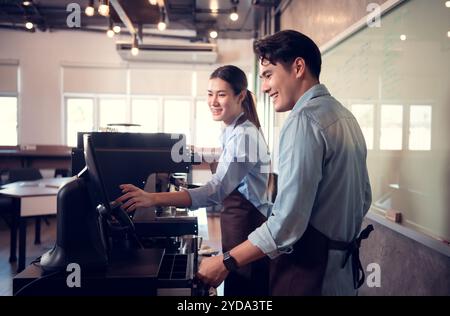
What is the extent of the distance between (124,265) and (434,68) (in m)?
1.28

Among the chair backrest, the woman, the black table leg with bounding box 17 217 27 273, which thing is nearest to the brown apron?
the woman

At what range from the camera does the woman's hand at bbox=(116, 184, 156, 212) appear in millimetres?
1200

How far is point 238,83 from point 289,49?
2.33 ft

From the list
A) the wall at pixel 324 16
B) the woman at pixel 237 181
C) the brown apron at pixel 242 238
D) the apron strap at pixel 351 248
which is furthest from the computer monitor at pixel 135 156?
the wall at pixel 324 16

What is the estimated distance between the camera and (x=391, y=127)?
1.82 metres

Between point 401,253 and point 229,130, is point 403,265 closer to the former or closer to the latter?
point 401,253

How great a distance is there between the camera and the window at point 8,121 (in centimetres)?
670

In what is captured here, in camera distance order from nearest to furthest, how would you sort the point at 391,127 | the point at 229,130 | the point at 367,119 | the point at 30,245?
the point at 229,130 < the point at 391,127 < the point at 367,119 < the point at 30,245

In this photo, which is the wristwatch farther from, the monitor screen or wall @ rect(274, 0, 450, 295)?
wall @ rect(274, 0, 450, 295)

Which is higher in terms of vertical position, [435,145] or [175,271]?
[435,145]

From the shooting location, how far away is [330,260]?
3.15 feet

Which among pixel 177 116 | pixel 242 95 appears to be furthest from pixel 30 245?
pixel 242 95

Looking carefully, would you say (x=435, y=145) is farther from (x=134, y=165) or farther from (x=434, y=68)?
(x=134, y=165)
